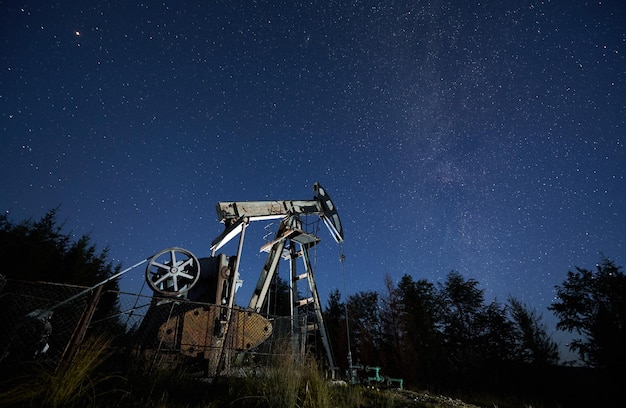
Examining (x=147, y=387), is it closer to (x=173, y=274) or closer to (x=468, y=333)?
(x=173, y=274)

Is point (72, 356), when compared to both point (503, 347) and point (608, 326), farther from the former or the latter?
point (503, 347)

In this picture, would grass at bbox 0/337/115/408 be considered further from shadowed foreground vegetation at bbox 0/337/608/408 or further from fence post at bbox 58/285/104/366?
fence post at bbox 58/285/104/366

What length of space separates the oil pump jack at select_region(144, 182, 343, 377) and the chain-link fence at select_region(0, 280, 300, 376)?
27 mm

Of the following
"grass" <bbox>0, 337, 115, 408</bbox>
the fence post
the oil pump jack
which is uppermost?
the oil pump jack

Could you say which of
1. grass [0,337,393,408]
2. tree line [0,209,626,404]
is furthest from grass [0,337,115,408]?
tree line [0,209,626,404]

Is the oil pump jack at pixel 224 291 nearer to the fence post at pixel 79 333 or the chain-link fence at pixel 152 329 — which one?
the chain-link fence at pixel 152 329

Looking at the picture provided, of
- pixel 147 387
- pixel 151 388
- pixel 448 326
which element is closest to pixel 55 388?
pixel 151 388

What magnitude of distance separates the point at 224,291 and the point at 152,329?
7.42ft

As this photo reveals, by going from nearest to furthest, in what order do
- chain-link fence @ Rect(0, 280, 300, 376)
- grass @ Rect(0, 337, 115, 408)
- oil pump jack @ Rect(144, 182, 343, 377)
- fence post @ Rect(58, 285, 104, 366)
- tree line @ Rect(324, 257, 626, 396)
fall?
grass @ Rect(0, 337, 115, 408), fence post @ Rect(58, 285, 104, 366), chain-link fence @ Rect(0, 280, 300, 376), oil pump jack @ Rect(144, 182, 343, 377), tree line @ Rect(324, 257, 626, 396)

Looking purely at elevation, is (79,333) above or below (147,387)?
above

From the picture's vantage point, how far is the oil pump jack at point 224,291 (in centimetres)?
804

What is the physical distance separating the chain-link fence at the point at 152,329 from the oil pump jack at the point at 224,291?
0.09 feet

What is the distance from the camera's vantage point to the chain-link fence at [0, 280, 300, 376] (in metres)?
6.43

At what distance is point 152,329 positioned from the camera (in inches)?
342
